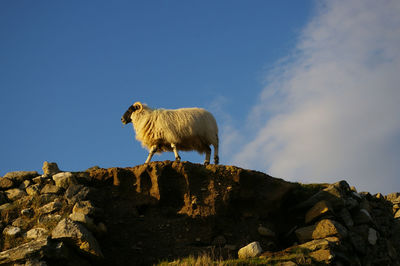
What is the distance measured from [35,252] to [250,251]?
16.4 ft

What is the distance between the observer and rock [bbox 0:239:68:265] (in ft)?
30.5

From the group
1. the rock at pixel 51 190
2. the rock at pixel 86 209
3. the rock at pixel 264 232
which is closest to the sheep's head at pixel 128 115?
the rock at pixel 51 190

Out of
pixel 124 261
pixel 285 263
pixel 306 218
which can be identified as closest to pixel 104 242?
pixel 124 261

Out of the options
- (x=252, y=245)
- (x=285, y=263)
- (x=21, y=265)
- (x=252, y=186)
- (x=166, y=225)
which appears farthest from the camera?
(x=252, y=186)

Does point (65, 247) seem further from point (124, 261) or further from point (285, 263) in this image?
point (285, 263)

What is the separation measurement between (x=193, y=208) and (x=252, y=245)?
1.97 m

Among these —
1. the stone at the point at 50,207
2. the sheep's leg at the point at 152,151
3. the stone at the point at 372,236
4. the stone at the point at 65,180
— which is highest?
the sheep's leg at the point at 152,151

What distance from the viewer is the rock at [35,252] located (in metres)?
9.30

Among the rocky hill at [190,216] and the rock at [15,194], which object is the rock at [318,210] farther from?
the rock at [15,194]

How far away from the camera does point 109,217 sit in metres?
11.8

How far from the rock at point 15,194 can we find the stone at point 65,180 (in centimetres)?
95

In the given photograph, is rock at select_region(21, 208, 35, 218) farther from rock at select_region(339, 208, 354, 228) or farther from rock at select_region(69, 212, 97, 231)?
rock at select_region(339, 208, 354, 228)

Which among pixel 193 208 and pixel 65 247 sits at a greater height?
pixel 193 208

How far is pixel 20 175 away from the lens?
1280 centimetres
